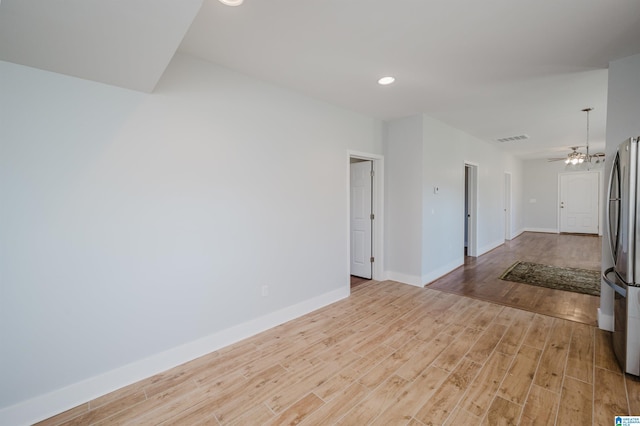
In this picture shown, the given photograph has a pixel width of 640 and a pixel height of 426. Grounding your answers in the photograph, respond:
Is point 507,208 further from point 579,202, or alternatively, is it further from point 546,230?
point 579,202

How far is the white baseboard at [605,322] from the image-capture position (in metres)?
2.84

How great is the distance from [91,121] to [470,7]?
275 centimetres

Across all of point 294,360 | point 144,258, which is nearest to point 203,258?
point 144,258

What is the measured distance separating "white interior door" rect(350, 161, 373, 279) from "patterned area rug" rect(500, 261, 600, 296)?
2337 millimetres

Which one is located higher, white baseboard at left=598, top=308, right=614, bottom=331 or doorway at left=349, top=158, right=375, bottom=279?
doorway at left=349, top=158, right=375, bottom=279

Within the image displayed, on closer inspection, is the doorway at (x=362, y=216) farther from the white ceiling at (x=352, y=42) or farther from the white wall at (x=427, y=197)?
the white ceiling at (x=352, y=42)

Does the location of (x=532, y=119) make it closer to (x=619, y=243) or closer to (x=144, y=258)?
(x=619, y=243)

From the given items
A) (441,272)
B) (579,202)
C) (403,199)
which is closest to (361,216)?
(403,199)

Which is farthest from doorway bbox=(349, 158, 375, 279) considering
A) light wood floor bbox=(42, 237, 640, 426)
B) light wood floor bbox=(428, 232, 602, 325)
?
light wood floor bbox=(42, 237, 640, 426)

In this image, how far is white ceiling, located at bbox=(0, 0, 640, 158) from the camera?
150cm

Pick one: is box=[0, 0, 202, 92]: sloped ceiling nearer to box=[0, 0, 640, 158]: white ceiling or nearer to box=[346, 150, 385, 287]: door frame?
box=[0, 0, 640, 158]: white ceiling

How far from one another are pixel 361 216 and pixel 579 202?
892 centimetres

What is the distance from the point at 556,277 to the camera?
4.72 meters

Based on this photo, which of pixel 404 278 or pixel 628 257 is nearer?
pixel 628 257
